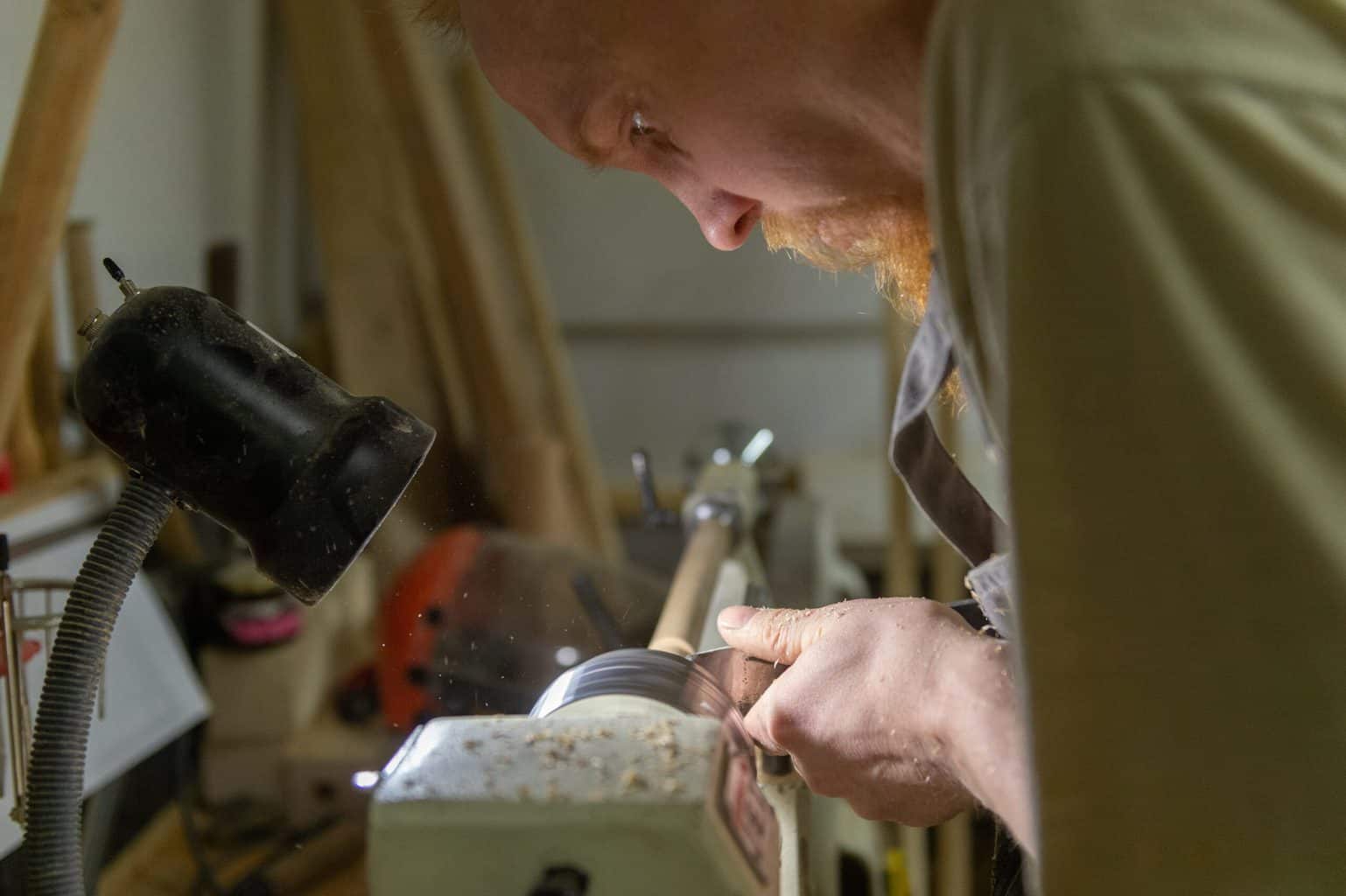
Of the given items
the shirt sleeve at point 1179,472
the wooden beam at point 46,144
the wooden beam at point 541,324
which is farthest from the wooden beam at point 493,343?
the shirt sleeve at point 1179,472

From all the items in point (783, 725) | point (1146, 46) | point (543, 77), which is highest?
point (543, 77)

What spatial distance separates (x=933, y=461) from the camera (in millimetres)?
764

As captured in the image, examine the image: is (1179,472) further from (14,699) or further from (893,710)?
(14,699)

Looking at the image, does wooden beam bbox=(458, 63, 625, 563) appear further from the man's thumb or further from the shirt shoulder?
the shirt shoulder

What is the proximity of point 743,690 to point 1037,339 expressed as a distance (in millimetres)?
465

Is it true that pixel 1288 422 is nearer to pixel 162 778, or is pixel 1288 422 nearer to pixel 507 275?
pixel 162 778

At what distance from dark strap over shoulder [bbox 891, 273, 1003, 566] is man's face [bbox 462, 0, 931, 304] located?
9 cm

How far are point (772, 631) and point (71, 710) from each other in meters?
0.43

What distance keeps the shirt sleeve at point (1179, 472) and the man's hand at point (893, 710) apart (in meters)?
0.11

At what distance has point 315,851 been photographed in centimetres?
154

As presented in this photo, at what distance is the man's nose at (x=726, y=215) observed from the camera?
76 cm

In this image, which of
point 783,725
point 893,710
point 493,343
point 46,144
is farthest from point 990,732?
point 493,343

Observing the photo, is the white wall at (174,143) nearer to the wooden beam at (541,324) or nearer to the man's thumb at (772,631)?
the wooden beam at (541,324)

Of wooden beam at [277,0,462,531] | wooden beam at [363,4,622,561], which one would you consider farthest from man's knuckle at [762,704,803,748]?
wooden beam at [277,0,462,531]
